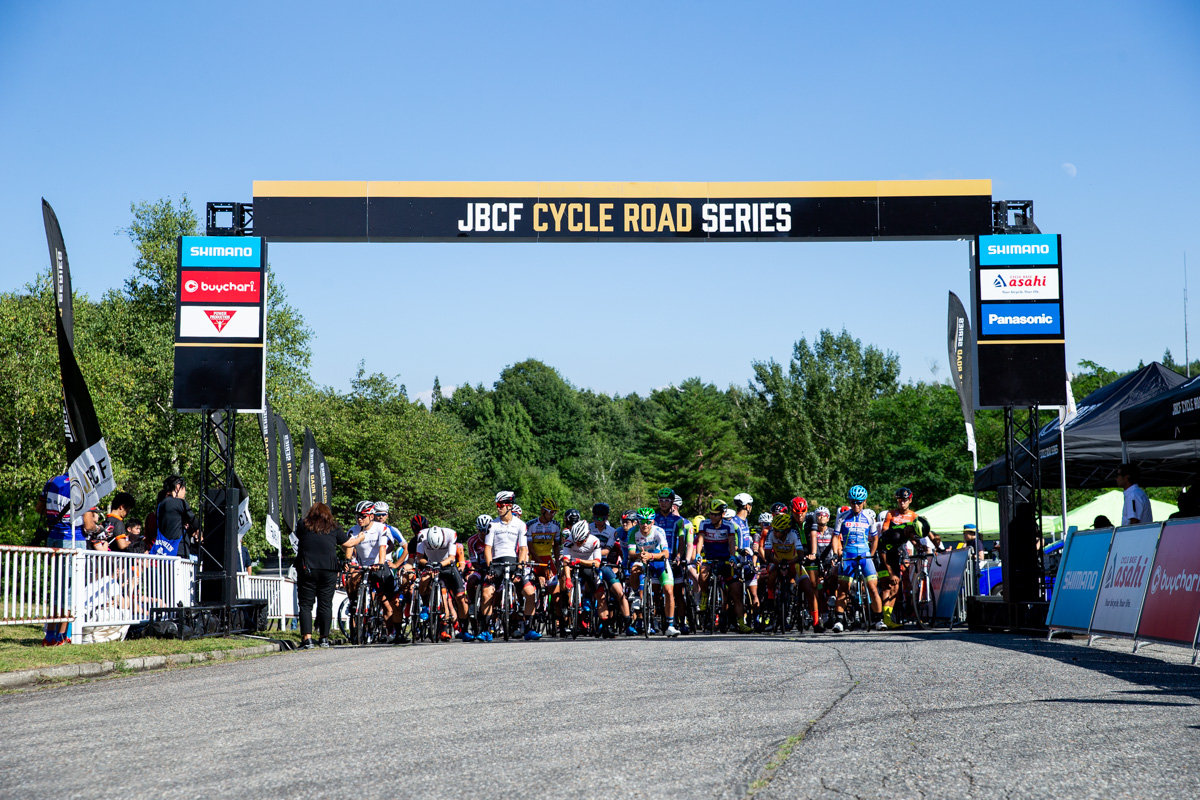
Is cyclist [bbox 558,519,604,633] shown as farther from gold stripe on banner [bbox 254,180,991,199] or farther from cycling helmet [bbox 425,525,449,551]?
gold stripe on banner [bbox 254,180,991,199]

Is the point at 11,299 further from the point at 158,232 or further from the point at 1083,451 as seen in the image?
the point at 1083,451

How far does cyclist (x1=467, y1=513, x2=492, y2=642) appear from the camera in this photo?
53.1ft

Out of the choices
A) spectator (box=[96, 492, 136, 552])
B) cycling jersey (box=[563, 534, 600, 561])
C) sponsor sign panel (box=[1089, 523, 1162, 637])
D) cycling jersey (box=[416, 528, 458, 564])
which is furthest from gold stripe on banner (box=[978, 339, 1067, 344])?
spectator (box=[96, 492, 136, 552])

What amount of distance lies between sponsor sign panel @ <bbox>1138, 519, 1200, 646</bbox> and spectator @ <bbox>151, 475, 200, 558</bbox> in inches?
467

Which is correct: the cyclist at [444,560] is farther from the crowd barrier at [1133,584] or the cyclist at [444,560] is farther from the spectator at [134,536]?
the crowd barrier at [1133,584]

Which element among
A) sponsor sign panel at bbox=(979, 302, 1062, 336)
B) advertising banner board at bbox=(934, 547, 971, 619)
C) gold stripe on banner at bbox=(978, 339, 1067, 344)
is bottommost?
advertising banner board at bbox=(934, 547, 971, 619)

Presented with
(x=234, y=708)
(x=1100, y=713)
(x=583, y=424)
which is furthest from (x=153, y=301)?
(x=583, y=424)

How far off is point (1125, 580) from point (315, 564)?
955cm

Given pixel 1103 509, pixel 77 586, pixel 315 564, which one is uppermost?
→ pixel 1103 509

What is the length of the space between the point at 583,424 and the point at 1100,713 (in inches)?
3703

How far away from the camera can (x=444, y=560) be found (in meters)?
16.2

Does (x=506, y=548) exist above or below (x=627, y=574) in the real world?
above

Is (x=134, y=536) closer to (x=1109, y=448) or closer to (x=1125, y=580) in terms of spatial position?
(x=1125, y=580)

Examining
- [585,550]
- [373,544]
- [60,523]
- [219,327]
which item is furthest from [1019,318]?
[60,523]
